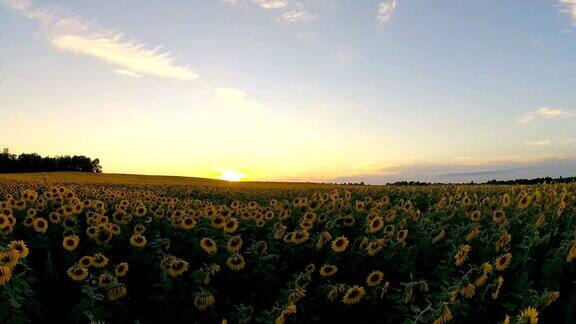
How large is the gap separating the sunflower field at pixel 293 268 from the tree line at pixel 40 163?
106 meters

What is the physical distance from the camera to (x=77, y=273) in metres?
7.15

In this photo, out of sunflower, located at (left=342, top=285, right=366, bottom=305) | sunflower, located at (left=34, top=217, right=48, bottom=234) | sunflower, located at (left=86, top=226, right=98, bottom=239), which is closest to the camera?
sunflower, located at (left=342, top=285, right=366, bottom=305)

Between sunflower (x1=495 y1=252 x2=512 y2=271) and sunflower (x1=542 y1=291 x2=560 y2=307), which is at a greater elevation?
sunflower (x1=495 y1=252 x2=512 y2=271)

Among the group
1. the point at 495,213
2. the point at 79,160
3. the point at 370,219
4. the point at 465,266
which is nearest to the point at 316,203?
the point at 370,219

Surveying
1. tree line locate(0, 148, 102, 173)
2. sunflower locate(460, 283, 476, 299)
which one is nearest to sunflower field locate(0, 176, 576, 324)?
sunflower locate(460, 283, 476, 299)

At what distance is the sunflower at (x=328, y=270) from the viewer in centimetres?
670

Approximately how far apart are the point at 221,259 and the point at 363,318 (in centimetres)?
221

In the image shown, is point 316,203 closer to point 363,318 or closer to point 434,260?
point 434,260

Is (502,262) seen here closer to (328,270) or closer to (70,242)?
(328,270)

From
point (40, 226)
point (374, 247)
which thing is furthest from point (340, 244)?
point (40, 226)

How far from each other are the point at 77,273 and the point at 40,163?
110 m

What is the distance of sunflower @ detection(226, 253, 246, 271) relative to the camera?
23.2 feet

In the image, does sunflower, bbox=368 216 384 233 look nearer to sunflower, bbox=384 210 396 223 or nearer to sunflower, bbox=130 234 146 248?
sunflower, bbox=384 210 396 223

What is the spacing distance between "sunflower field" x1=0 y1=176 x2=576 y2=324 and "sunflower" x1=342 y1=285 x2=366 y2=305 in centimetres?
1
